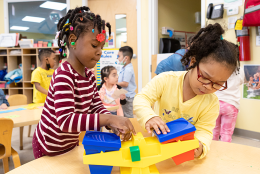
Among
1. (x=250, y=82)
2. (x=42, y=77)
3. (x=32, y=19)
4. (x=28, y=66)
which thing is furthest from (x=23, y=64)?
(x=250, y=82)

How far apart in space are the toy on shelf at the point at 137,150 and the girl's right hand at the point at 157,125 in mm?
24

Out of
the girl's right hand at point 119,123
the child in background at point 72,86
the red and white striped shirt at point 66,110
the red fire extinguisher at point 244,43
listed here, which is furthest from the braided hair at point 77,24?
the red fire extinguisher at point 244,43

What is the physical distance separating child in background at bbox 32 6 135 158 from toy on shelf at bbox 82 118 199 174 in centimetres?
7

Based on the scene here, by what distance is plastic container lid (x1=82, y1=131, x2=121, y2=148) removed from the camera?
2.09 feet

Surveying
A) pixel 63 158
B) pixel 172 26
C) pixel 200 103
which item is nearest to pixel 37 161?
pixel 63 158

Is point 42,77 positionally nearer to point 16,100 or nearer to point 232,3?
point 16,100

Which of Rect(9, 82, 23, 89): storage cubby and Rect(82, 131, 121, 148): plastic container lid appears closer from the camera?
Rect(82, 131, 121, 148): plastic container lid

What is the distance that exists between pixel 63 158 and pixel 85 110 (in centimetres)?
22

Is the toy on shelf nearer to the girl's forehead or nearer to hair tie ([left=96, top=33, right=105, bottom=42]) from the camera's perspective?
the girl's forehead

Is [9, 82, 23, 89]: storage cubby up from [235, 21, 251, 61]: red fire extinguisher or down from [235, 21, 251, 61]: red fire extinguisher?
down

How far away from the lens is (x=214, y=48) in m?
0.84

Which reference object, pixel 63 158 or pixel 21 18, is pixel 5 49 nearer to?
pixel 21 18

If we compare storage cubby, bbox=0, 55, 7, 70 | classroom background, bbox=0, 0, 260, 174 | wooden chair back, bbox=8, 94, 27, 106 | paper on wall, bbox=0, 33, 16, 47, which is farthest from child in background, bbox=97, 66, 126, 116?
storage cubby, bbox=0, 55, 7, 70

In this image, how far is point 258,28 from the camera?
268 cm
